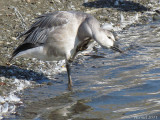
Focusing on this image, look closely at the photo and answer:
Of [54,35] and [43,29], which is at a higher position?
[43,29]

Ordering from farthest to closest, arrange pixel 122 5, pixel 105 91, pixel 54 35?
pixel 122 5, pixel 54 35, pixel 105 91

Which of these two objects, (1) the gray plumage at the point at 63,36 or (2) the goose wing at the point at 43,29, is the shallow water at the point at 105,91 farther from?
(2) the goose wing at the point at 43,29

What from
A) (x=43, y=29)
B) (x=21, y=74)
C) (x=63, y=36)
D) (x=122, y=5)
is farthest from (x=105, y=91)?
(x=122, y=5)

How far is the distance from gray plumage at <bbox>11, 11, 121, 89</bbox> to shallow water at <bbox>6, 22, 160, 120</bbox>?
55 centimetres

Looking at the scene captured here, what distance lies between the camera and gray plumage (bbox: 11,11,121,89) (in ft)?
20.0

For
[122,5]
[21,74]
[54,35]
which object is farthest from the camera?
[122,5]

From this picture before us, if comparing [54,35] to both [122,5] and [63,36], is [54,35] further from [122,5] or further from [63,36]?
[122,5]

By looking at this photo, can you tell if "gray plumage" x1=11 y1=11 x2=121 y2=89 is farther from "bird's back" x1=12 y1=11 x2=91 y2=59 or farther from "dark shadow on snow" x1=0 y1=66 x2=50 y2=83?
"dark shadow on snow" x1=0 y1=66 x2=50 y2=83

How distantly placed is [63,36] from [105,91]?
1.21m

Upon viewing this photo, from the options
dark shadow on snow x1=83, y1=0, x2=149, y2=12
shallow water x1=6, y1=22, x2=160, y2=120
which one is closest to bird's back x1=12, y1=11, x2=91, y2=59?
shallow water x1=6, y1=22, x2=160, y2=120

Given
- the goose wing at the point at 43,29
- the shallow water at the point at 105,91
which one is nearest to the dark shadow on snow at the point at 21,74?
the shallow water at the point at 105,91

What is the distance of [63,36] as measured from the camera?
20.3 feet

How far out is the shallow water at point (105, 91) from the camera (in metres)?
5.09

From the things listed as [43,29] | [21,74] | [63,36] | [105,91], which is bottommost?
[105,91]
